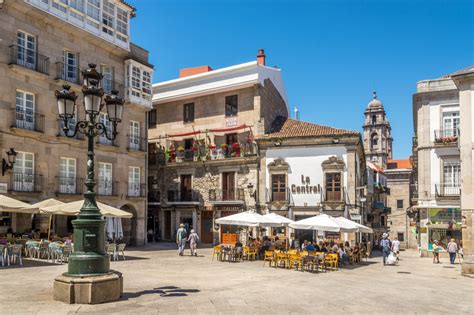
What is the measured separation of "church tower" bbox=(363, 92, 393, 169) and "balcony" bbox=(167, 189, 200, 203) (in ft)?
148

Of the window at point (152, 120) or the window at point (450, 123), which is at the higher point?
the window at point (152, 120)

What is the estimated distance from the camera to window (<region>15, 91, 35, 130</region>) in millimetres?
21719

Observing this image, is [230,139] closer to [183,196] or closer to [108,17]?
[183,196]

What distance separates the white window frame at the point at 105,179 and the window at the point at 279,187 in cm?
1014

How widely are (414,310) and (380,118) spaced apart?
2626 inches

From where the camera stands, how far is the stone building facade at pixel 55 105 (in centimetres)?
2128

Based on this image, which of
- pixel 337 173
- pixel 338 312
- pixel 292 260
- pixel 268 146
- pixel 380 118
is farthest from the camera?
pixel 380 118

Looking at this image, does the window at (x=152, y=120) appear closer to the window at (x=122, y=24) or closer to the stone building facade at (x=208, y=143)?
the stone building facade at (x=208, y=143)

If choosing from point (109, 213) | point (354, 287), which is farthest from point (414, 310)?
point (109, 213)

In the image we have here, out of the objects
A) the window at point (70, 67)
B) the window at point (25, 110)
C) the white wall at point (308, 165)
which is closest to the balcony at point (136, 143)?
the window at point (70, 67)

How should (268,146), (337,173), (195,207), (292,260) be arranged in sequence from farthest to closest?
(195,207) < (268,146) < (337,173) < (292,260)

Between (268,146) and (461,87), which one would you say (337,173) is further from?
(461,87)

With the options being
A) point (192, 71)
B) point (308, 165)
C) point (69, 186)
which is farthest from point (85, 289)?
point (192, 71)

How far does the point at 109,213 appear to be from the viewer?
18.4 meters
